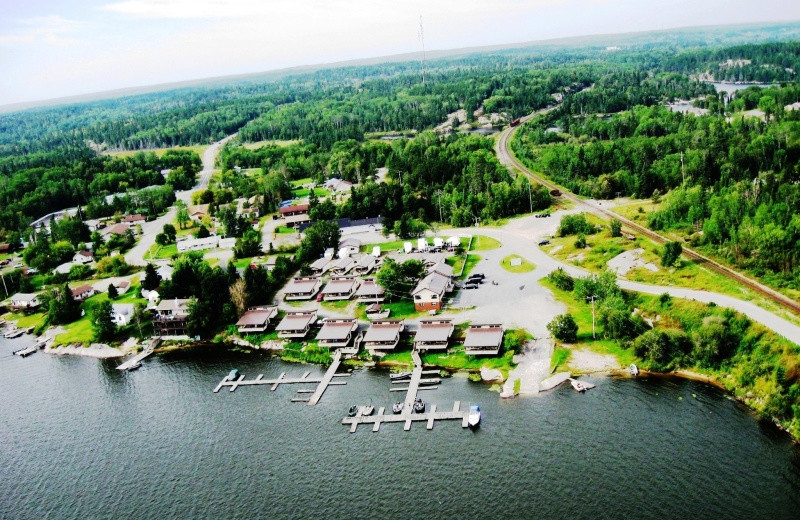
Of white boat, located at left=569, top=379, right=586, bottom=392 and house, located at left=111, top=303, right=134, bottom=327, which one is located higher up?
house, located at left=111, top=303, right=134, bottom=327

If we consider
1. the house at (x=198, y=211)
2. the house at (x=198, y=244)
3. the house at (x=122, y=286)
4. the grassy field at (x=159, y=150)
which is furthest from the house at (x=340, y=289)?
the grassy field at (x=159, y=150)

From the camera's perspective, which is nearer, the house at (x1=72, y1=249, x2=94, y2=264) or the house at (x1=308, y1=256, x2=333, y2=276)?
the house at (x1=308, y1=256, x2=333, y2=276)

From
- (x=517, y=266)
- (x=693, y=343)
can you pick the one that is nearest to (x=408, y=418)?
(x=693, y=343)

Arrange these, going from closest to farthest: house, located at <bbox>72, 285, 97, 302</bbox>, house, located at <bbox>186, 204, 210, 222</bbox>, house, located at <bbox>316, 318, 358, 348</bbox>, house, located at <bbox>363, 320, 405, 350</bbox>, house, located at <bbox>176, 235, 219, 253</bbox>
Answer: house, located at <bbox>363, 320, 405, 350</bbox> < house, located at <bbox>316, 318, 358, 348</bbox> < house, located at <bbox>72, 285, 97, 302</bbox> < house, located at <bbox>176, 235, 219, 253</bbox> < house, located at <bbox>186, 204, 210, 222</bbox>

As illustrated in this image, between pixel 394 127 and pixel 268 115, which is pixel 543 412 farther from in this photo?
pixel 268 115

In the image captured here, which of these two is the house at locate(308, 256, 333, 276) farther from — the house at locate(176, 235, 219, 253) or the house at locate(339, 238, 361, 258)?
the house at locate(176, 235, 219, 253)

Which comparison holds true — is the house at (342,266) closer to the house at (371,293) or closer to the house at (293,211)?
the house at (371,293)

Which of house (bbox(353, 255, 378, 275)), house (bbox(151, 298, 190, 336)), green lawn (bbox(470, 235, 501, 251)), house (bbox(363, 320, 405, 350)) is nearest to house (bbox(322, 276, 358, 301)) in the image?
house (bbox(353, 255, 378, 275))

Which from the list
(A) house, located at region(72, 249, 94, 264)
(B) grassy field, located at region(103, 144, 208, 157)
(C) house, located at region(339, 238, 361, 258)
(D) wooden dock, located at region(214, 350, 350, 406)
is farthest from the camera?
(B) grassy field, located at region(103, 144, 208, 157)
